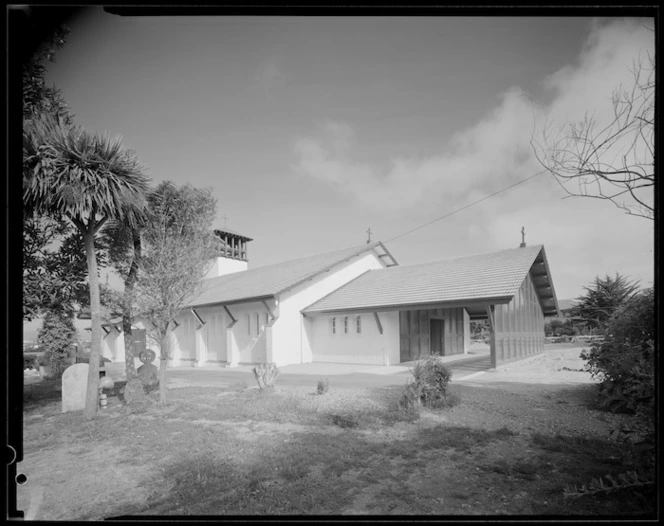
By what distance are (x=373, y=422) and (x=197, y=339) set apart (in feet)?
61.5

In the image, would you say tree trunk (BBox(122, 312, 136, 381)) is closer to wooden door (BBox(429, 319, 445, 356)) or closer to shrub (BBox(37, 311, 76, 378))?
shrub (BBox(37, 311, 76, 378))

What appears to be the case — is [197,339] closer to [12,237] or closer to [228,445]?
[228,445]

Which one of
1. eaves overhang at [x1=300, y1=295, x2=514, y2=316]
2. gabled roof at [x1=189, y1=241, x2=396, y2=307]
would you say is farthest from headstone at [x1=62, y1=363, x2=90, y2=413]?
eaves overhang at [x1=300, y1=295, x2=514, y2=316]

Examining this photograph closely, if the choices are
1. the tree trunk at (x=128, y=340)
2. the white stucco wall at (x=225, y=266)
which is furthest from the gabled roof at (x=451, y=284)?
the white stucco wall at (x=225, y=266)

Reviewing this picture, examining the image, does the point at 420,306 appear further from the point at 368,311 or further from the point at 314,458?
the point at 314,458

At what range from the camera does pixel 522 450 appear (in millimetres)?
5676

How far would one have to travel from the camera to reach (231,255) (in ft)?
105

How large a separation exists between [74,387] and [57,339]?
4.81m

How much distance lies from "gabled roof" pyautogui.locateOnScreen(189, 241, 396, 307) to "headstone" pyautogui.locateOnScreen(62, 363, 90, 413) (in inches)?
347

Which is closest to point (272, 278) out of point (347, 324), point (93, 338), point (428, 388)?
point (347, 324)

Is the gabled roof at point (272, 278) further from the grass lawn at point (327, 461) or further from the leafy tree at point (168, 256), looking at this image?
the grass lawn at point (327, 461)

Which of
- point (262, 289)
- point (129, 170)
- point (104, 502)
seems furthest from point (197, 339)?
point (104, 502)

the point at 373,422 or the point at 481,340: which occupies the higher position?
the point at 373,422

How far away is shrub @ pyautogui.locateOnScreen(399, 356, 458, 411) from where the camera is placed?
845cm
